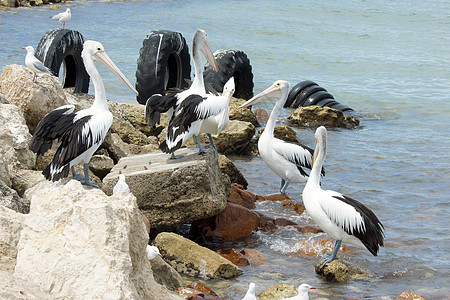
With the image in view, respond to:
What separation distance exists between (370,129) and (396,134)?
533mm

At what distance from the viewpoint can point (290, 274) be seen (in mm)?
5832

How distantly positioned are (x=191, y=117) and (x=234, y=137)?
3108 mm

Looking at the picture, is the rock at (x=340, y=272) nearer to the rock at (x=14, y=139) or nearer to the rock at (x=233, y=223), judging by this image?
the rock at (x=233, y=223)

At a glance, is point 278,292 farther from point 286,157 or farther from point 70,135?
point 286,157

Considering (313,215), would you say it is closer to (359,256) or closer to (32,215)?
(359,256)

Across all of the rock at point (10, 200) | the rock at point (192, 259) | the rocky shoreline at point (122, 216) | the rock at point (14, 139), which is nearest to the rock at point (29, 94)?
the rocky shoreline at point (122, 216)

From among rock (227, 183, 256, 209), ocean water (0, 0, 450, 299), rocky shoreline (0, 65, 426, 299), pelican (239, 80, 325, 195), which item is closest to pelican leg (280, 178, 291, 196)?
pelican (239, 80, 325, 195)

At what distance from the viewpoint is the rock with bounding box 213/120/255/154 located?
31.3 feet

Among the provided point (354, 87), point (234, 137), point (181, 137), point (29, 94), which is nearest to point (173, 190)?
point (181, 137)

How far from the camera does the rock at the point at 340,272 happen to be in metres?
5.68

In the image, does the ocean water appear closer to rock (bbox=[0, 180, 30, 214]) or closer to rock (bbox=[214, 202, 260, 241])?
rock (bbox=[214, 202, 260, 241])

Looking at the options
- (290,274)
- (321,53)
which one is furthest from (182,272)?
(321,53)

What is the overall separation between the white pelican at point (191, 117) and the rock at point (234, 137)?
2.61 meters

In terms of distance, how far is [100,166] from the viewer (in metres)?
6.80
